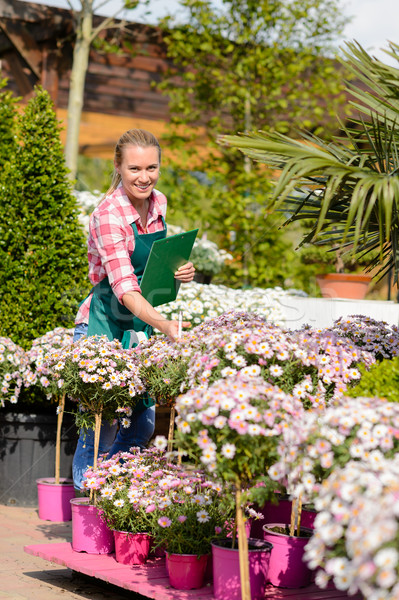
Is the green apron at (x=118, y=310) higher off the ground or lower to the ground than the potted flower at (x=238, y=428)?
higher

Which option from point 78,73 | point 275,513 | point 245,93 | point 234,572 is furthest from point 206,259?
point 234,572

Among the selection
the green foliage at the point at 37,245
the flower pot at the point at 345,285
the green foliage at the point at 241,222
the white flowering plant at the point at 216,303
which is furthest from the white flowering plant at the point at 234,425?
the green foliage at the point at 241,222

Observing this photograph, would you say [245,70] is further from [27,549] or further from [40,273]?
[27,549]

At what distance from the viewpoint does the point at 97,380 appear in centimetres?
316

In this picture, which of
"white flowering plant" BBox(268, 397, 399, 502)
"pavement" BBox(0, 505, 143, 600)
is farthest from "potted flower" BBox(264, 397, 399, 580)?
"pavement" BBox(0, 505, 143, 600)

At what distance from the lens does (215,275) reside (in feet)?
25.2

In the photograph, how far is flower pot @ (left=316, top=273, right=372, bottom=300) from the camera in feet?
19.4

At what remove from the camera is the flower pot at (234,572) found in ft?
8.19

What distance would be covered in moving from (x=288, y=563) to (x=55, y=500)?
1.88m

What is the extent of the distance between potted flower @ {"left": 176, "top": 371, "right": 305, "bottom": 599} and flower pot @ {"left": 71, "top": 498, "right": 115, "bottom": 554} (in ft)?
3.27

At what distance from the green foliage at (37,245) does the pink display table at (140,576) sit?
Answer: 6.05 feet

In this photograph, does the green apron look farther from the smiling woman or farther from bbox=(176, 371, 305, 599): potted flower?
bbox=(176, 371, 305, 599): potted flower

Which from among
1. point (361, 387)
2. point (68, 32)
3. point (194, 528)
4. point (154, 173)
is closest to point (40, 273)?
point (154, 173)

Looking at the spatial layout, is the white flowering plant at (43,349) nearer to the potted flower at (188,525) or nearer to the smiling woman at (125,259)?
the smiling woman at (125,259)
